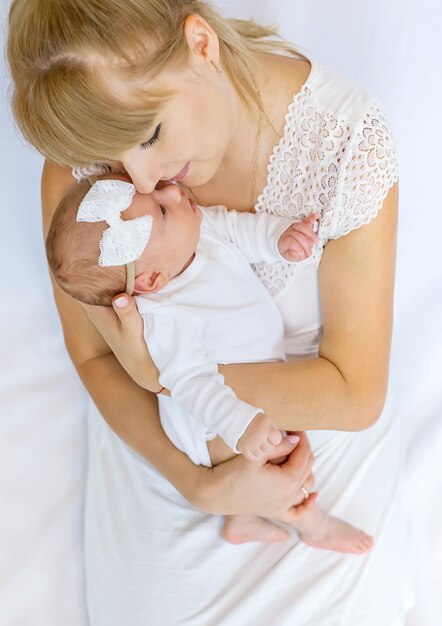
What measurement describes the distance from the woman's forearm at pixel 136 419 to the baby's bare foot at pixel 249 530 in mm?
87

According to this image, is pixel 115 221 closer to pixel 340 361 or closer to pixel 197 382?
pixel 197 382

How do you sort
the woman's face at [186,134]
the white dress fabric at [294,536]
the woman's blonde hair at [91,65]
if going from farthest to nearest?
the white dress fabric at [294,536] → the woman's face at [186,134] → the woman's blonde hair at [91,65]

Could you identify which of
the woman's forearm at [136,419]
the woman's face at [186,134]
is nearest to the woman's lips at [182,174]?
the woman's face at [186,134]

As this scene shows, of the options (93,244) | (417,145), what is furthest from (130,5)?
(417,145)

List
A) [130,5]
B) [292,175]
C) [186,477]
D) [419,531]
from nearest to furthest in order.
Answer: [130,5]
[292,175]
[186,477]
[419,531]

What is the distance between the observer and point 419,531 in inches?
78.1

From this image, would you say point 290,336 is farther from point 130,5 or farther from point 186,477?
point 130,5

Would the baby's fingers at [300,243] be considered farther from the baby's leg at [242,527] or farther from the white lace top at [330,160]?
the baby's leg at [242,527]

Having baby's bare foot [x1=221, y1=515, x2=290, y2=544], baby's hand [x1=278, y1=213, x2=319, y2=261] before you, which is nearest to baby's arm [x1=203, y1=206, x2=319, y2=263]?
baby's hand [x1=278, y1=213, x2=319, y2=261]

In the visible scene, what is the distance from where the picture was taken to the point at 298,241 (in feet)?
4.80

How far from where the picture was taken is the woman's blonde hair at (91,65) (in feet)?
4.07

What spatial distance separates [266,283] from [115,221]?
37 centimetres

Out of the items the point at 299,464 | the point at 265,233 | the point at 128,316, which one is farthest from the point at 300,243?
the point at 299,464

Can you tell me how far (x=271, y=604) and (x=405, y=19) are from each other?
1.35 meters
